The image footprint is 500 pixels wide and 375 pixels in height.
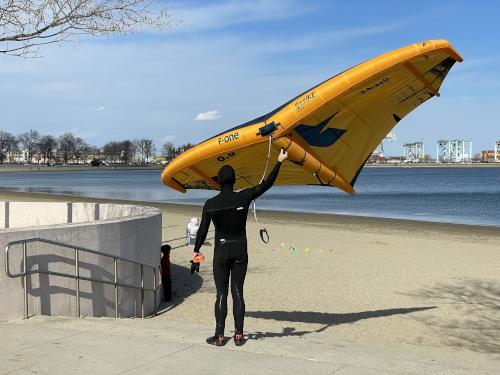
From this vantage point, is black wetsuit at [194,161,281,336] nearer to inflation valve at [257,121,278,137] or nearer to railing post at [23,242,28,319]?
inflation valve at [257,121,278,137]

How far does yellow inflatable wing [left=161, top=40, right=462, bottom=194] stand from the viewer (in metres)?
6.29

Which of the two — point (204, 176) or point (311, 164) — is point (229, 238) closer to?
point (311, 164)

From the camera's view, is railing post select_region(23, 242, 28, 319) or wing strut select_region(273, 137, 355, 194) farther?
wing strut select_region(273, 137, 355, 194)

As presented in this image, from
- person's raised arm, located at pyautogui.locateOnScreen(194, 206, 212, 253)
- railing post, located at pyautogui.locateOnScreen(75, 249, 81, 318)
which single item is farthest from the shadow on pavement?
railing post, located at pyautogui.locateOnScreen(75, 249, 81, 318)

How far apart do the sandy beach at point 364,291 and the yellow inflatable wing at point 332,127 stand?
232cm

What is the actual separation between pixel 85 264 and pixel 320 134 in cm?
369

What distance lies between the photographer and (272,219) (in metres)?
29.7

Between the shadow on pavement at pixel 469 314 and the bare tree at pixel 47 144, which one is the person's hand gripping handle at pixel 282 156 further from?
the bare tree at pixel 47 144

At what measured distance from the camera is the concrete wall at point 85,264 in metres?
6.48

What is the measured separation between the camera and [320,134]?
7434 millimetres

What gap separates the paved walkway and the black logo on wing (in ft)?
8.65

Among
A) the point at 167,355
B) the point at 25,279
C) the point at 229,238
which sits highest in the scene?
the point at 229,238

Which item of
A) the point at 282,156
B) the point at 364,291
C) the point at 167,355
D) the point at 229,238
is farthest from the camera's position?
the point at 364,291

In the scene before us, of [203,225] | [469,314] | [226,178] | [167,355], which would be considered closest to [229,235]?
[203,225]
